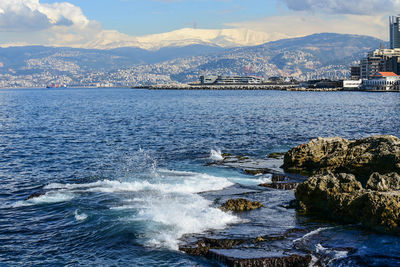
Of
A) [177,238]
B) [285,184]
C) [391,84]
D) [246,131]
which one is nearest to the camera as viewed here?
[177,238]

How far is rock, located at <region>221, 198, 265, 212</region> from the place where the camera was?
21.3 metres

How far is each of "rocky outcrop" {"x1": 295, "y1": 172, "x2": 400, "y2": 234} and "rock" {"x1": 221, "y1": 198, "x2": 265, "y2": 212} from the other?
2046 mm

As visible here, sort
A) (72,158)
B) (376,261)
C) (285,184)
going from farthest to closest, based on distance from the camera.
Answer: (72,158) → (285,184) → (376,261)

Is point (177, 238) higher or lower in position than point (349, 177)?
lower

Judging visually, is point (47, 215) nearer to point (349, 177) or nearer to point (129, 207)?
point (129, 207)

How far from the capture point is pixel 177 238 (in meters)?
18.0

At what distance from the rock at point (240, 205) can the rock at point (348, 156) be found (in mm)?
7374

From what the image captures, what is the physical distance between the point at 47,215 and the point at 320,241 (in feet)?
42.2

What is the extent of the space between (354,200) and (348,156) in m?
9.32

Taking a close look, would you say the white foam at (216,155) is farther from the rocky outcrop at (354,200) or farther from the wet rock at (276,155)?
the rocky outcrop at (354,200)

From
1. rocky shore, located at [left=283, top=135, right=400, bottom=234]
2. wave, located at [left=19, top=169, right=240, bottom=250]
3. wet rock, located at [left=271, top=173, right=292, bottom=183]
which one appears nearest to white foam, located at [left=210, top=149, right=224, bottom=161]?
wave, located at [left=19, top=169, right=240, bottom=250]

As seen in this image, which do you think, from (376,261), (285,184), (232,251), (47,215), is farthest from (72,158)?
(376,261)

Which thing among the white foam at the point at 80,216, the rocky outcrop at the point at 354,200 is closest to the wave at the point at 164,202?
the white foam at the point at 80,216

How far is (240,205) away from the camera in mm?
21484
